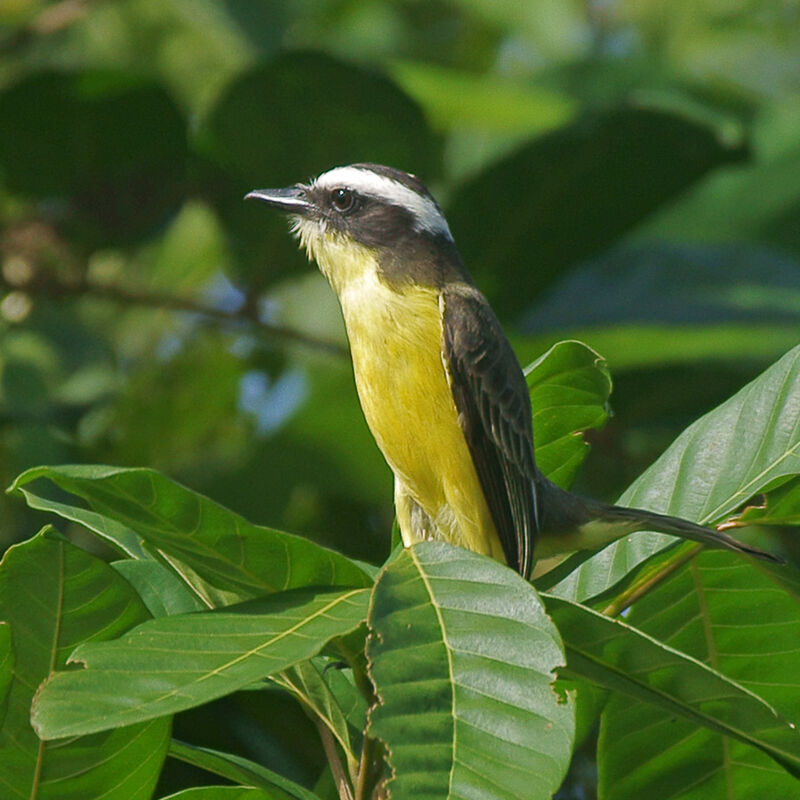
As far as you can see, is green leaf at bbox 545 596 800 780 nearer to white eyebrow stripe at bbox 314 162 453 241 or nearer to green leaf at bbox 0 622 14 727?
green leaf at bbox 0 622 14 727

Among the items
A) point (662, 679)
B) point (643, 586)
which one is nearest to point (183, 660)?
point (662, 679)

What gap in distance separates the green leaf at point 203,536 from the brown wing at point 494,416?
0.87 meters

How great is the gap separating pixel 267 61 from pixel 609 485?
153 centimetres

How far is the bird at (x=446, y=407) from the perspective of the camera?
8.27 feet

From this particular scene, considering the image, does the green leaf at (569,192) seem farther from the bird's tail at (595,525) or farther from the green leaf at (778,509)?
the green leaf at (778,509)

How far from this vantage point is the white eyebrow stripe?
2.88m

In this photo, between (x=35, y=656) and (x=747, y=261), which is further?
(x=747, y=261)

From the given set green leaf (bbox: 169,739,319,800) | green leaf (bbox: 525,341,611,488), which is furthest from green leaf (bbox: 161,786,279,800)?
green leaf (bbox: 525,341,611,488)

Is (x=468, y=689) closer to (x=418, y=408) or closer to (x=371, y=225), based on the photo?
(x=418, y=408)

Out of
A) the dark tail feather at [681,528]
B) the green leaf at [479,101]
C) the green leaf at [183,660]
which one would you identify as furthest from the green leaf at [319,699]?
the green leaf at [479,101]

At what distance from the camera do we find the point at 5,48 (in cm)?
363

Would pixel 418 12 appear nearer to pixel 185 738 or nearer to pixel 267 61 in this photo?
pixel 267 61

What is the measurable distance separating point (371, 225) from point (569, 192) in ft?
3.38

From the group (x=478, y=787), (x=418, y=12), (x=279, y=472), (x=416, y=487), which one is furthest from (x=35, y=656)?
A: (x=418, y=12)
